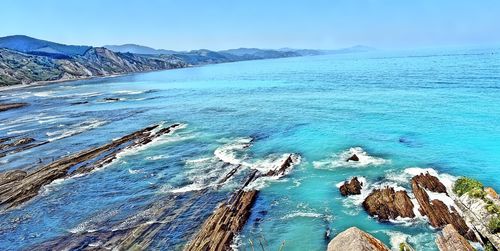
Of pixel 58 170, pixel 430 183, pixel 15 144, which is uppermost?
pixel 430 183

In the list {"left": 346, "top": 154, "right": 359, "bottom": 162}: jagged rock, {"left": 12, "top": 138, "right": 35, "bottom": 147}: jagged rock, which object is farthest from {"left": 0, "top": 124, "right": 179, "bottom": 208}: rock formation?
{"left": 346, "top": 154, "right": 359, "bottom": 162}: jagged rock

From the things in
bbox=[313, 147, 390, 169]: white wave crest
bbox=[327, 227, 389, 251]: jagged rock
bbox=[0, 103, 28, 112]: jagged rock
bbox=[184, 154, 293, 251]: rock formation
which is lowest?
bbox=[0, 103, 28, 112]: jagged rock

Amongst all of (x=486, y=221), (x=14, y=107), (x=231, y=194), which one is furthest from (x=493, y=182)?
(x=14, y=107)

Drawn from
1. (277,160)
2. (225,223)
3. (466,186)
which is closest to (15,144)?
(277,160)

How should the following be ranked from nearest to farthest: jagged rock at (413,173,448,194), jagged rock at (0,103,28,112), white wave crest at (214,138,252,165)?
jagged rock at (413,173,448,194) < white wave crest at (214,138,252,165) < jagged rock at (0,103,28,112)

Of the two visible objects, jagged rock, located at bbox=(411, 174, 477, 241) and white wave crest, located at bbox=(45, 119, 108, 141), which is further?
white wave crest, located at bbox=(45, 119, 108, 141)

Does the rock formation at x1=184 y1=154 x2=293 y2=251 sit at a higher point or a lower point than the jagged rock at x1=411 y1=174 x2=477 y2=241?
lower

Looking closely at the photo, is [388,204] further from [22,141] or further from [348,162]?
[22,141]

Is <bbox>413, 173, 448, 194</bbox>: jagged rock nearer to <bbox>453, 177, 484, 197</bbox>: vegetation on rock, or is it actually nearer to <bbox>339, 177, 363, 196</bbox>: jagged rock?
<bbox>453, 177, 484, 197</bbox>: vegetation on rock
